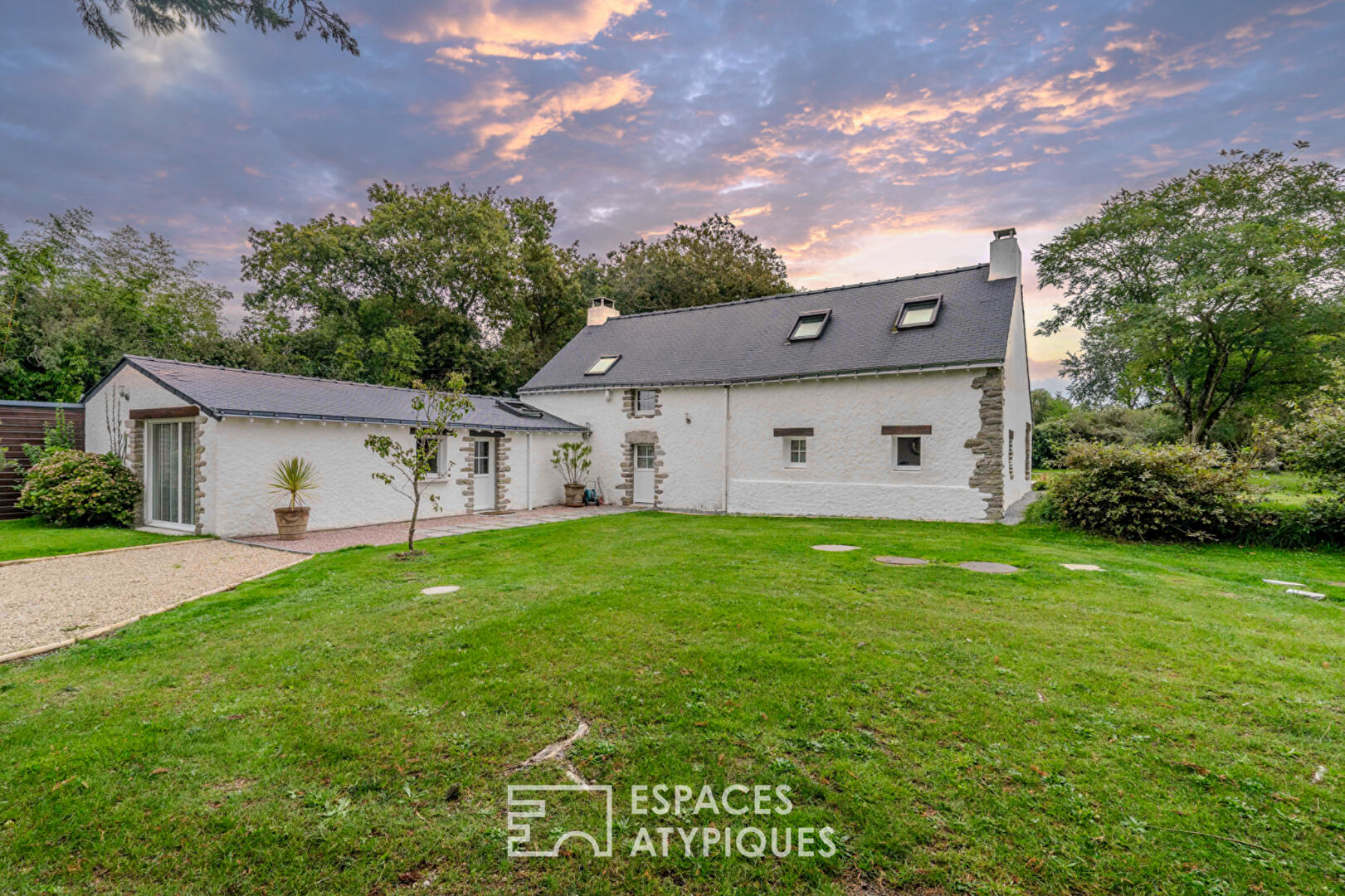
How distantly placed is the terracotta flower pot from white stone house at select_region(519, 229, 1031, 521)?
27.2ft

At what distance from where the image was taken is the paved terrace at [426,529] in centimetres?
964

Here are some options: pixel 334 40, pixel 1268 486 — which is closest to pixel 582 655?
pixel 334 40

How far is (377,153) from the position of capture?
10570mm

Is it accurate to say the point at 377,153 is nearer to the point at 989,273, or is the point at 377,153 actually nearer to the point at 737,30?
the point at 737,30

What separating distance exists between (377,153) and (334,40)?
7.39m

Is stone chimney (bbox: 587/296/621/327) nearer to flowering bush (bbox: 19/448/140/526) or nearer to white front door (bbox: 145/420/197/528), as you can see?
white front door (bbox: 145/420/197/528)

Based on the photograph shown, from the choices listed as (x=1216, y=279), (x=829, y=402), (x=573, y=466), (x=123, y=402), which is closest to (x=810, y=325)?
(x=829, y=402)

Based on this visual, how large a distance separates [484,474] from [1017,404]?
14767mm

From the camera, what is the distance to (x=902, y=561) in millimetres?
7648

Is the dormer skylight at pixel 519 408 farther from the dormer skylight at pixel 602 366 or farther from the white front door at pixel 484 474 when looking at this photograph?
the dormer skylight at pixel 602 366

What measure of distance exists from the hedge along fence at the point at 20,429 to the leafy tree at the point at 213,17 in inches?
490

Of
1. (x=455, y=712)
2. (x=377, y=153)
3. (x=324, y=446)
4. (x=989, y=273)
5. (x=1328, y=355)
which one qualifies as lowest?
(x=455, y=712)

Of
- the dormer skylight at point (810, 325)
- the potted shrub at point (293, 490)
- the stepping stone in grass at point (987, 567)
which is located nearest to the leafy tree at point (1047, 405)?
the dormer skylight at point (810, 325)

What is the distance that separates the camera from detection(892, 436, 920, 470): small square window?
12.9 meters
